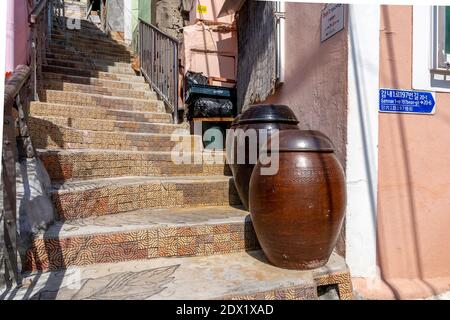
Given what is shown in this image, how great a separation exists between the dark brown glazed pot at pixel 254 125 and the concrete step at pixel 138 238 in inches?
12.3

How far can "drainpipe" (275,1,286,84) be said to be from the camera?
10.1 ft

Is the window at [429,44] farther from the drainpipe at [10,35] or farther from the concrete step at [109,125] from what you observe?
the drainpipe at [10,35]

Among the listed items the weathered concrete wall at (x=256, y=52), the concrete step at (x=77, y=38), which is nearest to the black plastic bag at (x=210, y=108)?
the weathered concrete wall at (x=256, y=52)

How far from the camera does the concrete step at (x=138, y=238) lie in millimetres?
1703

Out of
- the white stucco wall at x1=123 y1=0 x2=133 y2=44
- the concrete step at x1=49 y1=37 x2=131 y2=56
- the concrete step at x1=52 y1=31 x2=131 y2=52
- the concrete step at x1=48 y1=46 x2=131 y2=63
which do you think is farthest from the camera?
the white stucco wall at x1=123 y1=0 x2=133 y2=44

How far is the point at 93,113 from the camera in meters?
3.53

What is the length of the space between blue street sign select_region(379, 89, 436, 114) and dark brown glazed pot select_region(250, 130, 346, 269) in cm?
65

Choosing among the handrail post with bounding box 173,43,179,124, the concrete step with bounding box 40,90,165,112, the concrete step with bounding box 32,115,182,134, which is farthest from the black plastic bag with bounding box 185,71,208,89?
the concrete step with bounding box 32,115,182,134

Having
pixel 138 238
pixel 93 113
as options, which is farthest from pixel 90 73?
pixel 138 238

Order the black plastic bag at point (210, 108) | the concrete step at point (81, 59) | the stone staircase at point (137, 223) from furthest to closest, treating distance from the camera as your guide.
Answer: the concrete step at point (81, 59) < the black plastic bag at point (210, 108) < the stone staircase at point (137, 223)

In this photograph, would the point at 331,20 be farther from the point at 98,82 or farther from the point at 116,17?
the point at 116,17

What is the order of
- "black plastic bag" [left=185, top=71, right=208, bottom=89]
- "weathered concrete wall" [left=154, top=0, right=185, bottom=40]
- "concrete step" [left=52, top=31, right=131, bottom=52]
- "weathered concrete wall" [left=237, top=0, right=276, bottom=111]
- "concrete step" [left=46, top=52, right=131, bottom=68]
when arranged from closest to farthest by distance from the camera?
"weathered concrete wall" [left=237, top=0, right=276, bottom=111], "concrete step" [left=46, top=52, right=131, bottom=68], "black plastic bag" [left=185, top=71, right=208, bottom=89], "concrete step" [left=52, top=31, right=131, bottom=52], "weathered concrete wall" [left=154, top=0, right=185, bottom=40]

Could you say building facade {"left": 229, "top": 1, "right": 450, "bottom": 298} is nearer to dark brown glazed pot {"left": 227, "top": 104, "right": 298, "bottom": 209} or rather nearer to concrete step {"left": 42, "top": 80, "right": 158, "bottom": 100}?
dark brown glazed pot {"left": 227, "top": 104, "right": 298, "bottom": 209}

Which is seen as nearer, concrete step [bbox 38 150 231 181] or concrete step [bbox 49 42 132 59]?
concrete step [bbox 38 150 231 181]
